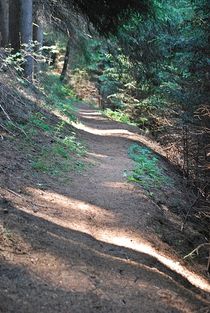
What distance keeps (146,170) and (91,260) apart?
6141 millimetres

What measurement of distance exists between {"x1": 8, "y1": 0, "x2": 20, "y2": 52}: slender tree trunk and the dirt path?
6.90m

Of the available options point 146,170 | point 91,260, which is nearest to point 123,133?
point 146,170

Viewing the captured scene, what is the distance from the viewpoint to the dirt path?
440 centimetres

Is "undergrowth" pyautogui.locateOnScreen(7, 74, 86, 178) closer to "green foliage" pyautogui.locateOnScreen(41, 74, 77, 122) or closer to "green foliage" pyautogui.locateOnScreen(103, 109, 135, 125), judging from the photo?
"green foliage" pyautogui.locateOnScreen(41, 74, 77, 122)

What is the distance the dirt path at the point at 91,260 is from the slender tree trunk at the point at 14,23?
690 centimetres

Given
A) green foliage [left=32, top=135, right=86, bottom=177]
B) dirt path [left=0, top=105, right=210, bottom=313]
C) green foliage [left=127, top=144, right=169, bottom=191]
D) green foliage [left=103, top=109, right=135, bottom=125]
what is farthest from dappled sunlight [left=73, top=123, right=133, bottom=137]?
dirt path [left=0, top=105, right=210, bottom=313]

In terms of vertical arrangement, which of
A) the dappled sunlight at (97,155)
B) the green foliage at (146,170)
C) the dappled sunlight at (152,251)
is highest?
the dappled sunlight at (97,155)

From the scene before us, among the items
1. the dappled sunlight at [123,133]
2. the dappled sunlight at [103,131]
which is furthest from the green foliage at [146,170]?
the dappled sunlight at [103,131]

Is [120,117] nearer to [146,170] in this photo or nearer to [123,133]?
[123,133]

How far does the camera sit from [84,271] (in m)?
5.06

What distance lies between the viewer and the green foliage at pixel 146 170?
33.0 ft

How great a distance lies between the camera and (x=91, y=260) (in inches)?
213

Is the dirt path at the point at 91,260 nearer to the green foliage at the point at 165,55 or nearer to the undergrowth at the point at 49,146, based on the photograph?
the undergrowth at the point at 49,146

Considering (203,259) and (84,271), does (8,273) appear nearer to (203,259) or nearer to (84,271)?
(84,271)
